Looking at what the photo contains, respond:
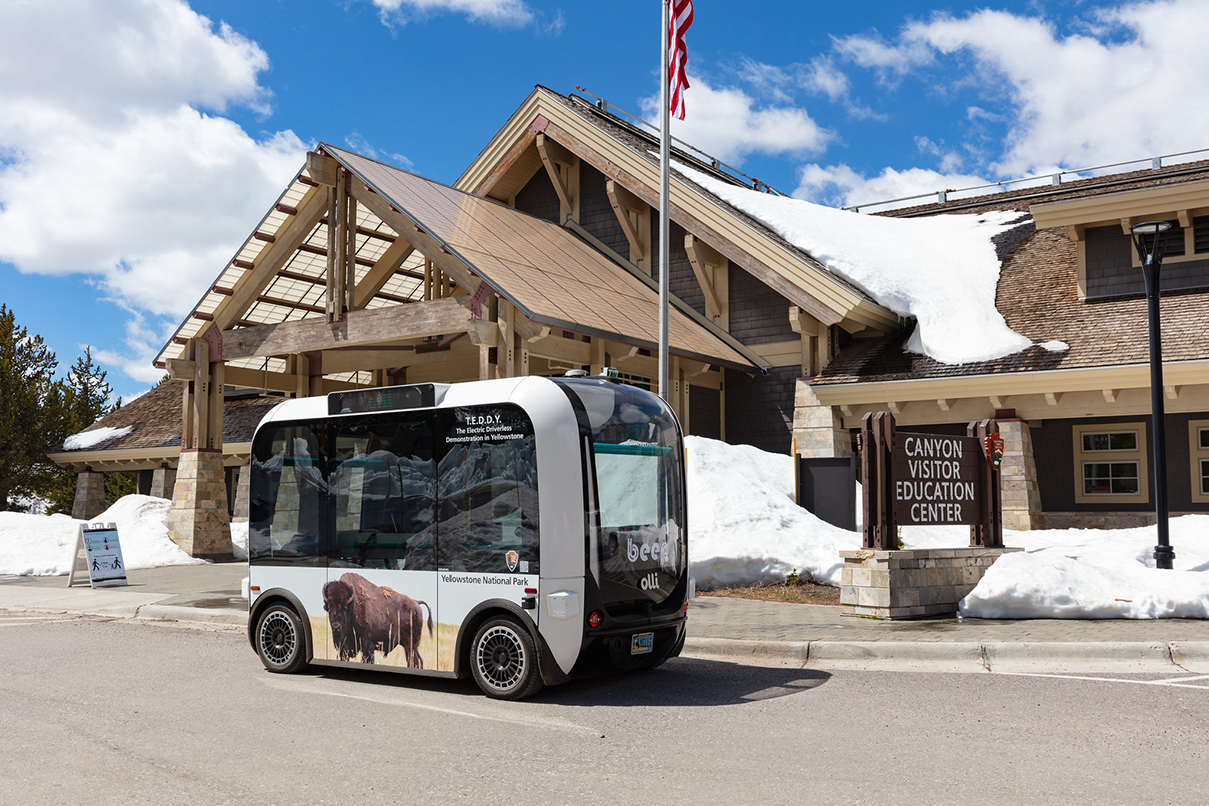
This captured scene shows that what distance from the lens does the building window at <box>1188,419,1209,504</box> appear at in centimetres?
1930

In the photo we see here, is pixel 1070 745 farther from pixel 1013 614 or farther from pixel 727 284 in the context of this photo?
pixel 727 284

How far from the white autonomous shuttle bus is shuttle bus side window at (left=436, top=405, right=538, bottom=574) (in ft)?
0.05

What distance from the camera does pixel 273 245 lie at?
20.7m

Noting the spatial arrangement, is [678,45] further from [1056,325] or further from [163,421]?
[163,421]

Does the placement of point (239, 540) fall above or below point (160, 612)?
above

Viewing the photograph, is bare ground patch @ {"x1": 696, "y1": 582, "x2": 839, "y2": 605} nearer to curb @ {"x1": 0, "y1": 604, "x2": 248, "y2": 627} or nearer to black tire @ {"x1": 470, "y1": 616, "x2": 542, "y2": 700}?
black tire @ {"x1": 470, "y1": 616, "x2": 542, "y2": 700}

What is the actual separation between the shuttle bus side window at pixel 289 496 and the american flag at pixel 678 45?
9408 mm

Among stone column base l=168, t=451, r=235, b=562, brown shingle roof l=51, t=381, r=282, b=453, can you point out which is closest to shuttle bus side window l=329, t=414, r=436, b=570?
stone column base l=168, t=451, r=235, b=562

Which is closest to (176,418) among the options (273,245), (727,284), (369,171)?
(273,245)

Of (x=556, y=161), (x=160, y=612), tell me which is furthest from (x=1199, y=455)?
(x=160, y=612)

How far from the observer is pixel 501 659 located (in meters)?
8.08

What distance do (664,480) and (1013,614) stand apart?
15.9ft

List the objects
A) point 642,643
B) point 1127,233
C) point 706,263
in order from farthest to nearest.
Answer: point 706,263 < point 1127,233 < point 642,643

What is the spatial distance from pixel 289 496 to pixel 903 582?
6.66 metres
